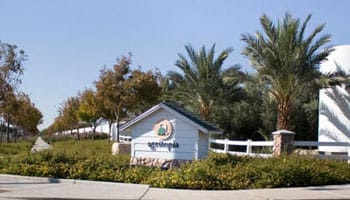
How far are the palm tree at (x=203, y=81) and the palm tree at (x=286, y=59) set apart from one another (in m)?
6.30

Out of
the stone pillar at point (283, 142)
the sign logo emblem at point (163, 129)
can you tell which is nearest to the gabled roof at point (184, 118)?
the sign logo emblem at point (163, 129)

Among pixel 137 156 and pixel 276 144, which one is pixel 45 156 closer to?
pixel 137 156

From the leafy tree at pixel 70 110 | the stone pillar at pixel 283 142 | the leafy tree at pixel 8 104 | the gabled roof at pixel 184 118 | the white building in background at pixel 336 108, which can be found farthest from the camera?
the leafy tree at pixel 70 110

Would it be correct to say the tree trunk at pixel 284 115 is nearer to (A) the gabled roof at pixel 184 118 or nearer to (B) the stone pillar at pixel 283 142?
(B) the stone pillar at pixel 283 142

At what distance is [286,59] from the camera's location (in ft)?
91.5

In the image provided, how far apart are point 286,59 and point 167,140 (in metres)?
12.6

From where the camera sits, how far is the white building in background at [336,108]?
26.5 m

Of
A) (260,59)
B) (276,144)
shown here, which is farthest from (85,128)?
(276,144)

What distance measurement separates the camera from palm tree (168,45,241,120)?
35.9 meters

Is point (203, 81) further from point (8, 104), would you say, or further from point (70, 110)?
point (70, 110)

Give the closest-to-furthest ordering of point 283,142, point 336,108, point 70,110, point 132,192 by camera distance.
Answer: point 132,192
point 283,142
point 336,108
point 70,110

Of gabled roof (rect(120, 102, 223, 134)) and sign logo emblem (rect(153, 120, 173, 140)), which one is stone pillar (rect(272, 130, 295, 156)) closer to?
gabled roof (rect(120, 102, 223, 134))

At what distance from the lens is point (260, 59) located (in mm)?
28891

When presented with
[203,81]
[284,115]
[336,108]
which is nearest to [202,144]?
[284,115]
